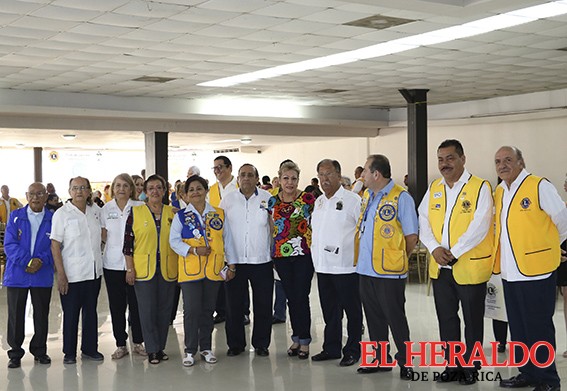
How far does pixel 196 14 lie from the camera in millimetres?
6602

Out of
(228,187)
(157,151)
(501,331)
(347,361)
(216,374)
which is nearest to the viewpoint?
(216,374)

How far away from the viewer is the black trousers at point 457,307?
497 centimetres

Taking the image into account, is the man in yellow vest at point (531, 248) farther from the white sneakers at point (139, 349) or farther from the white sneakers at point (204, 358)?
the white sneakers at point (139, 349)

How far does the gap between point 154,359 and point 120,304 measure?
22.2 inches

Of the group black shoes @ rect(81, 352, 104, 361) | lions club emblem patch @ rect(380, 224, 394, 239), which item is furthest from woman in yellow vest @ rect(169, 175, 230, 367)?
lions club emblem patch @ rect(380, 224, 394, 239)

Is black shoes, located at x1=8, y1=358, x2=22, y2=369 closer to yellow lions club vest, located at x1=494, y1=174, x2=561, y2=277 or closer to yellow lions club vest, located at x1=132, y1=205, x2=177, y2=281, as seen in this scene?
yellow lions club vest, located at x1=132, y1=205, x2=177, y2=281

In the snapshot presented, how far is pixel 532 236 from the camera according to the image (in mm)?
4734

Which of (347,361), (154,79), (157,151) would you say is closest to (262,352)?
(347,361)

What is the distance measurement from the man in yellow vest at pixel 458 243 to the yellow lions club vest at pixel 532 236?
21 cm

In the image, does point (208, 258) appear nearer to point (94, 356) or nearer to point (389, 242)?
point (94, 356)

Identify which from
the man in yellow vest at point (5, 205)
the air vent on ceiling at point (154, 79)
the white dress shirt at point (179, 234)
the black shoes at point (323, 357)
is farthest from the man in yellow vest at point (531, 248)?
the man in yellow vest at point (5, 205)

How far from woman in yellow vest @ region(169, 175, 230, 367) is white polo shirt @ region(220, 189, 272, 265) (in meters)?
0.12

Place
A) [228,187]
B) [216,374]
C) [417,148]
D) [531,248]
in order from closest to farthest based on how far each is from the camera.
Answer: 1. [531,248]
2. [216,374]
3. [228,187]
4. [417,148]

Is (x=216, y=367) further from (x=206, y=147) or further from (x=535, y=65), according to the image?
(x=206, y=147)
